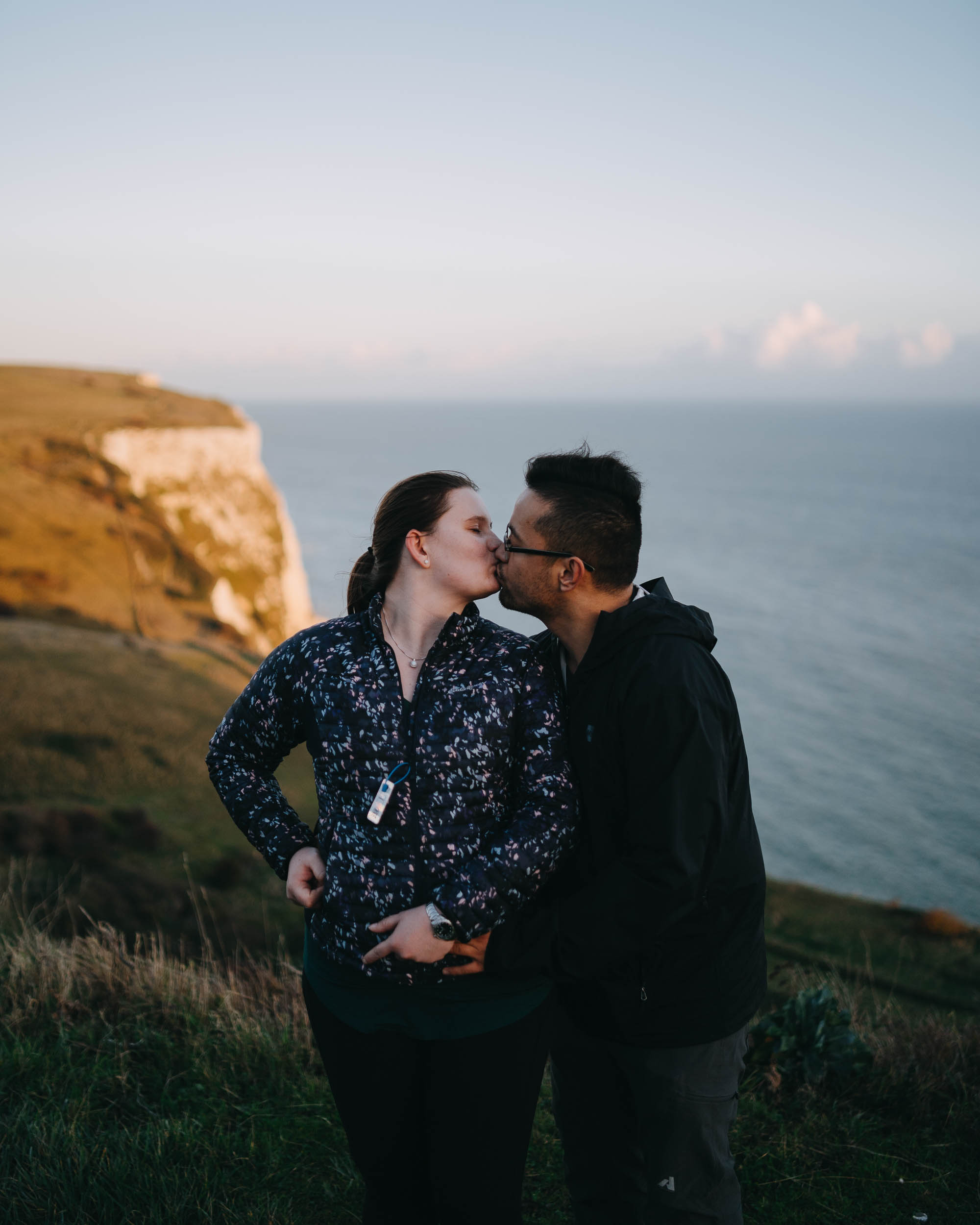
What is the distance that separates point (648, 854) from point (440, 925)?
560 mm

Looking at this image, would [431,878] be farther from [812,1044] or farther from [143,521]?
[143,521]

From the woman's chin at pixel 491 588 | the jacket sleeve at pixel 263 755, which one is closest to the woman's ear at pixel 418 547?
the woman's chin at pixel 491 588

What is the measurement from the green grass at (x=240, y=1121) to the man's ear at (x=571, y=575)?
5.14 ft

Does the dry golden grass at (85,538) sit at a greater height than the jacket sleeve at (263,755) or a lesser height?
lesser

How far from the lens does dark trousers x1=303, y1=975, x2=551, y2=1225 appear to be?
7.25 ft

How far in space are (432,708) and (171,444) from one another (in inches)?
1755

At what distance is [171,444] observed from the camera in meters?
43.0

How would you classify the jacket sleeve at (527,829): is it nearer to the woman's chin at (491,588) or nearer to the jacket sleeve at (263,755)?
the woman's chin at (491,588)

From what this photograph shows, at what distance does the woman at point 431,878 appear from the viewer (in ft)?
7.25

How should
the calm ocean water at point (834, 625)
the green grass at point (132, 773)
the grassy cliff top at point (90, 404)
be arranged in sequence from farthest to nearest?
the grassy cliff top at point (90, 404) → the calm ocean water at point (834, 625) → the green grass at point (132, 773)

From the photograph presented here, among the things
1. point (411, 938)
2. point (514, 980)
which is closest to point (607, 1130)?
point (514, 980)

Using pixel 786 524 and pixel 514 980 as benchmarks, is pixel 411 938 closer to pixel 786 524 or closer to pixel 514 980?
pixel 514 980

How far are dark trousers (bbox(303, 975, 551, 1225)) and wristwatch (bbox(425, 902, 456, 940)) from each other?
29 centimetres

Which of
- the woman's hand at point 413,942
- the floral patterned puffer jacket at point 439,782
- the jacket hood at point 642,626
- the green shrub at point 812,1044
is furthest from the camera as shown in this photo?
the green shrub at point 812,1044
